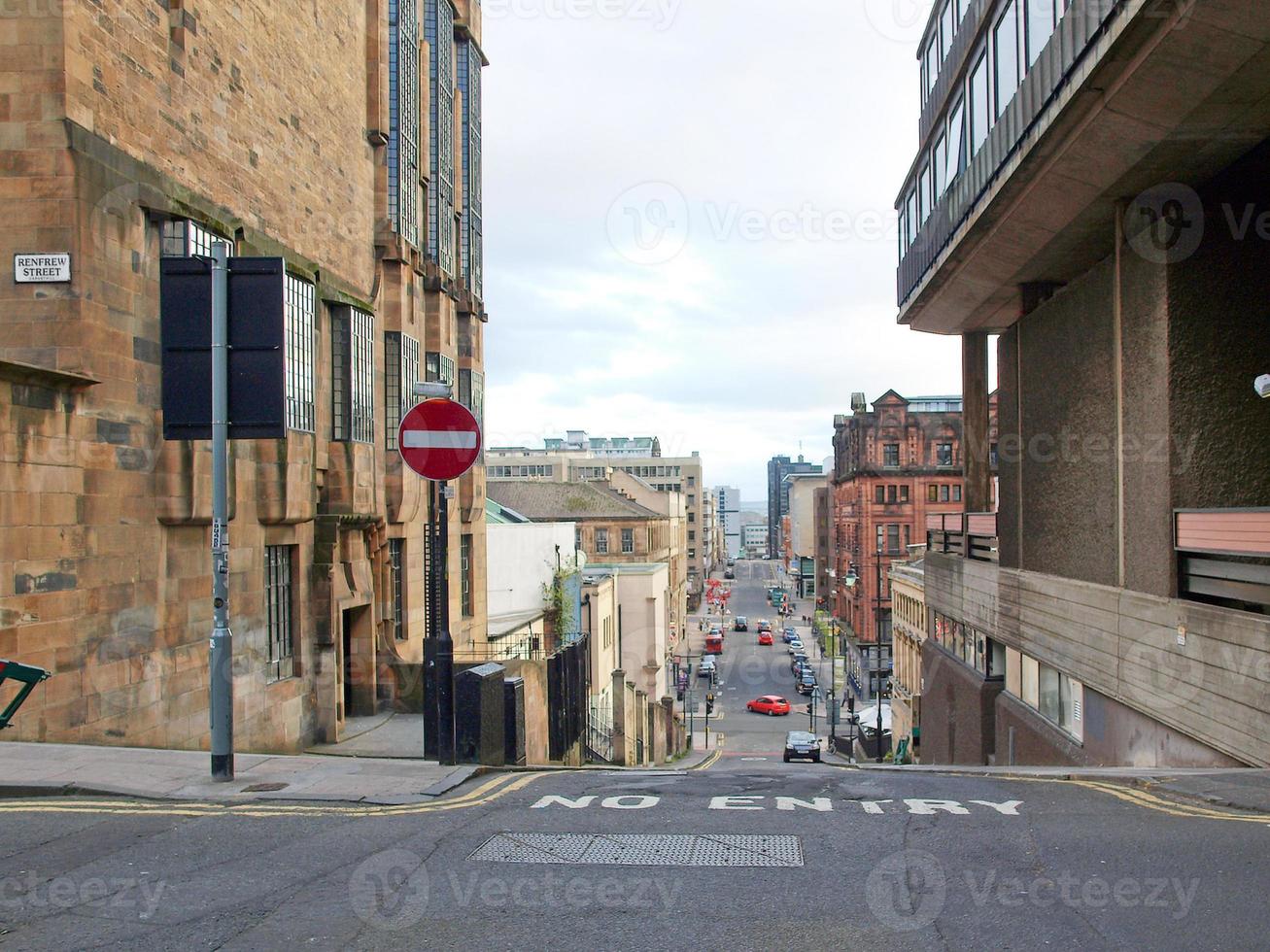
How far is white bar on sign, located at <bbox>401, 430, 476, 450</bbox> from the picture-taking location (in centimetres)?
1014

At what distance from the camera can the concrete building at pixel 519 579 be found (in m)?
32.0

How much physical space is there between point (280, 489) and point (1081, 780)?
11.8 meters

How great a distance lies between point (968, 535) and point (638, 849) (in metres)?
20.1

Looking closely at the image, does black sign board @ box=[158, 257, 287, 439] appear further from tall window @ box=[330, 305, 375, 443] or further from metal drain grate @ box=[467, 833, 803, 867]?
tall window @ box=[330, 305, 375, 443]

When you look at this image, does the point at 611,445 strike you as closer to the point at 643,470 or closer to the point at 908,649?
the point at 643,470

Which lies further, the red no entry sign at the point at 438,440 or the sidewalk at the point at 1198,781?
the red no entry sign at the point at 438,440

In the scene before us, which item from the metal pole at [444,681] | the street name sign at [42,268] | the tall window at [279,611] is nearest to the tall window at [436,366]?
the tall window at [279,611]

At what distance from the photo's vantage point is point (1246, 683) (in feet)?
35.1

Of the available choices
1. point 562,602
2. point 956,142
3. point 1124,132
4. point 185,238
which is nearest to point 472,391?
point 562,602

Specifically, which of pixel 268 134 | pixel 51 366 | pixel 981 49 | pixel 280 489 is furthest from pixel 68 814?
pixel 981 49

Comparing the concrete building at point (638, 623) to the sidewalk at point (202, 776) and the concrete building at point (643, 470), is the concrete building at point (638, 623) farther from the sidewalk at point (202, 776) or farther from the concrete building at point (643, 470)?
the concrete building at point (643, 470)

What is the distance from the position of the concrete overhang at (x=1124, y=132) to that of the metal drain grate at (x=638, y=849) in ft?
29.4

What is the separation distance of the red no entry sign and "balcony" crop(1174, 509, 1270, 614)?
835 cm

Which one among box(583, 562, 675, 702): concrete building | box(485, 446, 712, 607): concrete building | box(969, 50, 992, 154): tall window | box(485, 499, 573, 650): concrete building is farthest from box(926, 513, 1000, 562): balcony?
box(485, 446, 712, 607): concrete building
